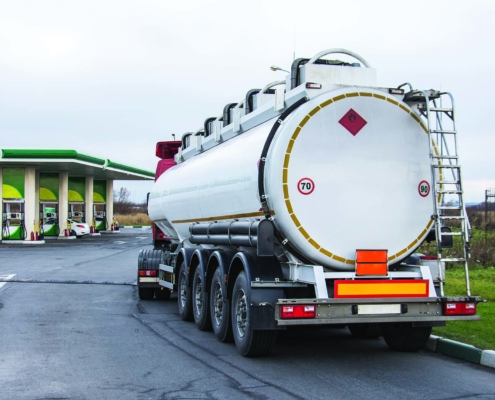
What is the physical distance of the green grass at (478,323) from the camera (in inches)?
367

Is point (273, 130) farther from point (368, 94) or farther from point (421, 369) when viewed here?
point (421, 369)

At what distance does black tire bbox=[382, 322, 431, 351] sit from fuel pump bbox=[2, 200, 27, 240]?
36.3m

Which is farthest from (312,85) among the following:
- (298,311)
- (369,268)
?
(298,311)

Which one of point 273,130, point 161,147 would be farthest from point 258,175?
point 161,147

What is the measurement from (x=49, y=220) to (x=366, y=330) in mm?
42650

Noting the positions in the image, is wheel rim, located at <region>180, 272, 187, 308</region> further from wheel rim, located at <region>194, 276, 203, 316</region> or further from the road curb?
the road curb

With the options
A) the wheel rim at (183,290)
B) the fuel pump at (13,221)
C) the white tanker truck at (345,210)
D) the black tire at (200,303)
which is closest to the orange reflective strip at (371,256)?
the white tanker truck at (345,210)

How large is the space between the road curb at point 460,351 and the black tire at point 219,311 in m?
2.73

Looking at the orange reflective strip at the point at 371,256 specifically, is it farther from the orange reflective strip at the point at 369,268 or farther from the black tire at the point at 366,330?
the black tire at the point at 366,330

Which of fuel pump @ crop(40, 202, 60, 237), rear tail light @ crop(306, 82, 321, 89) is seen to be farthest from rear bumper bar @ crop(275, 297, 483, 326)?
fuel pump @ crop(40, 202, 60, 237)

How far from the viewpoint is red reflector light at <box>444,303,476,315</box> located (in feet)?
26.7

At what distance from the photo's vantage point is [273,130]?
8.56 m

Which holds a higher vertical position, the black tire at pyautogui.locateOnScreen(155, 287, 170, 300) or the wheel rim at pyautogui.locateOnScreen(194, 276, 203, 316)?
the wheel rim at pyautogui.locateOnScreen(194, 276, 203, 316)

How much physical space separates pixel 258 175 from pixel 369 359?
274 cm
